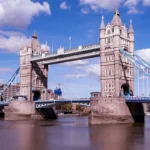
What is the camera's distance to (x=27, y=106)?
67.2 m

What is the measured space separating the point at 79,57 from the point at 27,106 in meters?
16.3

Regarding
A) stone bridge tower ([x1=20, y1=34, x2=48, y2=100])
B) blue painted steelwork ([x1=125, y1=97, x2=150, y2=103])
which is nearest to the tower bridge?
stone bridge tower ([x1=20, y1=34, x2=48, y2=100])

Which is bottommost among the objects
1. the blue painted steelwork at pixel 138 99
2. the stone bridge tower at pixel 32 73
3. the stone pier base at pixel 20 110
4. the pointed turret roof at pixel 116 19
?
the stone pier base at pixel 20 110

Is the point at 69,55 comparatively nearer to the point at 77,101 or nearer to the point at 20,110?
the point at 77,101

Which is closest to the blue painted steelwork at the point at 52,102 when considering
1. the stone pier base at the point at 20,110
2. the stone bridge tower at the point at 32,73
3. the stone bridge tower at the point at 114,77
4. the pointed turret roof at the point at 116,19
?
the stone pier base at the point at 20,110

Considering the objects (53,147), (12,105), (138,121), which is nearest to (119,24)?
(138,121)

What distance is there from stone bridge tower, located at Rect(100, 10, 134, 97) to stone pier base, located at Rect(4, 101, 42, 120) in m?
18.9

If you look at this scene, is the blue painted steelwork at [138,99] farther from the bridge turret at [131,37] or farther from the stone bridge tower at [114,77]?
the bridge turret at [131,37]

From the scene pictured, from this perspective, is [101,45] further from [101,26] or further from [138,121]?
[138,121]


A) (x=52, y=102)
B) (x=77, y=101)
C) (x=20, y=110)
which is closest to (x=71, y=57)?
(x=77, y=101)

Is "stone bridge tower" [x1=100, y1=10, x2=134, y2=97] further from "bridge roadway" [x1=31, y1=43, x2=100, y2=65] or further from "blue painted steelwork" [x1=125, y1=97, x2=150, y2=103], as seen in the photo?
"blue painted steelwork" [x1=125, y1=97, x2=150, y2=103]

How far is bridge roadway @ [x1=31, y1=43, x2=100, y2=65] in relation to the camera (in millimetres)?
→ 59716

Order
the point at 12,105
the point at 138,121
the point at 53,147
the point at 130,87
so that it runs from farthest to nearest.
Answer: the point at 12,105 < the point at 130,87 < the point at 138,121 < the point at 53,147

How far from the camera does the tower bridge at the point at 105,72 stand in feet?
164
